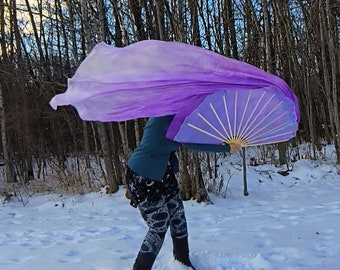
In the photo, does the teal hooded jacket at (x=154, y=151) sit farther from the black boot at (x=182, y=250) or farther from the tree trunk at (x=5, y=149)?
the tree trunk at (x=5, y=149)

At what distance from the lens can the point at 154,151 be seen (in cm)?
338

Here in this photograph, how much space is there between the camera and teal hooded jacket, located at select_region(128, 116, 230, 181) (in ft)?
11.1

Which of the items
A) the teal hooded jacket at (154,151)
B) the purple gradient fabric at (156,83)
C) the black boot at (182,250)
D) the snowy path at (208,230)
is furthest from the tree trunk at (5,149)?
the teal hooded jacket at (154,151)

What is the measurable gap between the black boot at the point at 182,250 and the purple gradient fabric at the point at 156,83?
105 centimetres

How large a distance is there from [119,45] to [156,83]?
7913mm

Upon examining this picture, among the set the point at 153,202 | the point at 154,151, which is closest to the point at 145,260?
the point at 153,202

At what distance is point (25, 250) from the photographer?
504cm

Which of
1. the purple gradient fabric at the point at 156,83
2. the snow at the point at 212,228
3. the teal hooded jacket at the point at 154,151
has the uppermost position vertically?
the purple gradient fabric at the point at 156,83

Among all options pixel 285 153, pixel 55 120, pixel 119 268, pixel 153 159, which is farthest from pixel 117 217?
pixel 55 120

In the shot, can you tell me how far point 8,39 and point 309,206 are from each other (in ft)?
42.7

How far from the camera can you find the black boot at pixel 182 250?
153 inches

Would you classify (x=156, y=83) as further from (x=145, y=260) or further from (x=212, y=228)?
(x=212, y=228)

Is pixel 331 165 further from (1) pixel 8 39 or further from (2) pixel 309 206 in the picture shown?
(1) pixel 8 39

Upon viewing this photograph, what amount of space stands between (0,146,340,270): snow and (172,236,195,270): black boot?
0.21ft
